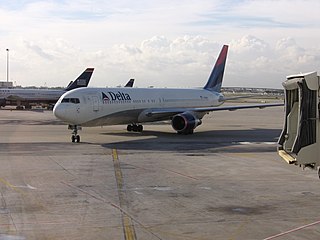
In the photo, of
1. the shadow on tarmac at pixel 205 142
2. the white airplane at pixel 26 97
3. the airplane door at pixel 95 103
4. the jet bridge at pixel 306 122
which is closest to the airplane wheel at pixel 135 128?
the shadow on tarmac at pixel 205 142

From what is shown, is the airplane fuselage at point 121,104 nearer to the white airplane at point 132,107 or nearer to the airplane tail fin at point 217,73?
the white airplane at point 132,107

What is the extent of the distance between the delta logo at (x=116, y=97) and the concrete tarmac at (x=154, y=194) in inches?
208

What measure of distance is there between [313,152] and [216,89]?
32.3 meters

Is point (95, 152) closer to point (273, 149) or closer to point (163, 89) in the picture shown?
point (273, 149)

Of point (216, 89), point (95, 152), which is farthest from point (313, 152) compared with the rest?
point (216, 89)

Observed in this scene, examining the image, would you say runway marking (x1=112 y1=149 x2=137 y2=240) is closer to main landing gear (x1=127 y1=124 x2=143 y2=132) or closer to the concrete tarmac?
the concrete tarmac

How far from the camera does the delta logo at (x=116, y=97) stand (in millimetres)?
28888

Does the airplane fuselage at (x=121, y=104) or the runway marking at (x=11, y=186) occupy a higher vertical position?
the airplane fuselage at (x=121, y=104)

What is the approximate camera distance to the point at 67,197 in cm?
1273

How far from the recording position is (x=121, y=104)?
3020 centimetres

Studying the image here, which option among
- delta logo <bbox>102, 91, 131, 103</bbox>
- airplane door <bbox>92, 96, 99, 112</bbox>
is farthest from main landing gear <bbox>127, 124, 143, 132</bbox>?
airplane door <bbox>92, 96, 99, 112</bbox>

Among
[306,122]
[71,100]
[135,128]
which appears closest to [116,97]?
[71,100]

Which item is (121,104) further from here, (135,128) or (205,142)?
(205,142)

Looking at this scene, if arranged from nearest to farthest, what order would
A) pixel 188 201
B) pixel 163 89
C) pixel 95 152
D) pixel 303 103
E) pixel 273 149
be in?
1. pixel 303 103
2. pixel 188 201
3. pixel 95 152
4. pixel 273 149
5. pixel 163 89
